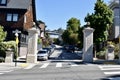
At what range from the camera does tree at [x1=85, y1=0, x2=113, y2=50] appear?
156ft

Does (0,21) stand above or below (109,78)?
above

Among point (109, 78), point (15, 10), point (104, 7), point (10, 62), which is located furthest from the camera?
point (15, 10)

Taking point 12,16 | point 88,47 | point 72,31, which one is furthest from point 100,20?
point 72,31

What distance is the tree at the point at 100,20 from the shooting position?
47438 millimetres

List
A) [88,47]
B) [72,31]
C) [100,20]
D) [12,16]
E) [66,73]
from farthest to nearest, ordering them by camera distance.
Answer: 1. [72,31]
2. [12,16]
3. [100,20]
4. [88,47]
5. [66,73]

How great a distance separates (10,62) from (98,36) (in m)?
17.1

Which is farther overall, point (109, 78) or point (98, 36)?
point (98, 36)

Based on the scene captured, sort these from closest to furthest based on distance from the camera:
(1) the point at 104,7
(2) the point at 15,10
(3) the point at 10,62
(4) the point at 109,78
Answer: (4) the point at 109,78
(3) the point at 10,62
(1) the point at 104,7
(2) the point at 15,10

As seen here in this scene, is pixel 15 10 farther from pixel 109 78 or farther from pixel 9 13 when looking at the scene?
pixel 109 78

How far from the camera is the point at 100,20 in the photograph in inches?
1871

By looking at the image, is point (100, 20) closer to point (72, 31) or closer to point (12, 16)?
point (12, 16)

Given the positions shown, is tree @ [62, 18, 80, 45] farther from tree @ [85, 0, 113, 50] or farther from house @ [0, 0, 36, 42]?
tree @ [85, 0, 113, 50]

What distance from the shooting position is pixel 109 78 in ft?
63.6

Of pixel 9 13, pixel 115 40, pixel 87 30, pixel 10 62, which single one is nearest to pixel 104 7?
pixel 115 40
